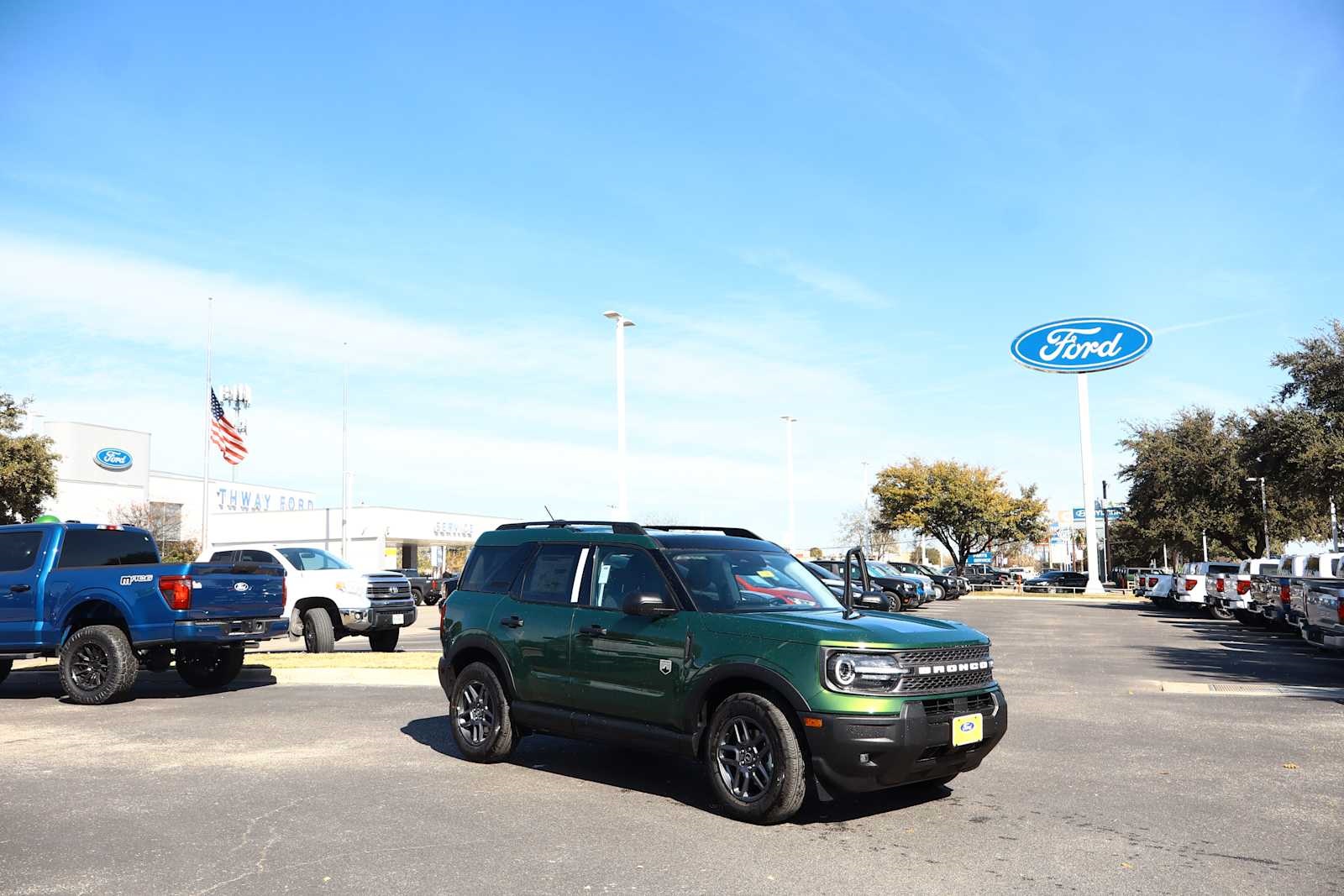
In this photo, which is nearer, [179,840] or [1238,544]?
[179,840]

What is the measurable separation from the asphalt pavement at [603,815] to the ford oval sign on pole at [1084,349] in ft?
142

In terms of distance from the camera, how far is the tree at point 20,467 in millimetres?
39344

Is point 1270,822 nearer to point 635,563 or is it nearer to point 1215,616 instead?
point 635,563

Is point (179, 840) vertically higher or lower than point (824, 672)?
lower

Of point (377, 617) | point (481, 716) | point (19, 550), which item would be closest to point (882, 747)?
point (481, 716)

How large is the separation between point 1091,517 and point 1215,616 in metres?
21.6

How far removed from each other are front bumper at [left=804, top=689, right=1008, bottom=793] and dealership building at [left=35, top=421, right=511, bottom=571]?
59.9 meters

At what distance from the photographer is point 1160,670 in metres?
16.0

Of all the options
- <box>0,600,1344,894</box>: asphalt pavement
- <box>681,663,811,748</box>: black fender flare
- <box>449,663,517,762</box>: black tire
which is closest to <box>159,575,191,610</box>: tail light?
<box>0,600,1344,894</box>: asphalt pavement

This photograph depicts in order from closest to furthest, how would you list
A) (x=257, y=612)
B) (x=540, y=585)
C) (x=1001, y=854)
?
(x=1001, y=854) < (x=540, y=585) < (x=257, y=612)

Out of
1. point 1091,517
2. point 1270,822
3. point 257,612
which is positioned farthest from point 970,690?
point 1091,517

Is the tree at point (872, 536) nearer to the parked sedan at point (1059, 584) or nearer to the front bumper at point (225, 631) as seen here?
the parked sedan at point (1059, 584)

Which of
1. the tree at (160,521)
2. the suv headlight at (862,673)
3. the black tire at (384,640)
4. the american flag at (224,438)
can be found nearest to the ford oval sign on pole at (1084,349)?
the american flag at (224,438)

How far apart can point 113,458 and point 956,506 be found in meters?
56.1
